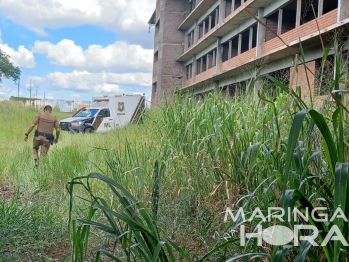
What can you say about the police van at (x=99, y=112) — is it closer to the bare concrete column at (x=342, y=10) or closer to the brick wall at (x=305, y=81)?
the bare concrete column at (x=342, y=10)

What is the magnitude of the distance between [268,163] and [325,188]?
0.57m

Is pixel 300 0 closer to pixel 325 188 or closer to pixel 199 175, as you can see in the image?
pixel 199 175

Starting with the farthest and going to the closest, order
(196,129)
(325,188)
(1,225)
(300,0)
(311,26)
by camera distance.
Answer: (300,0) < (311,26) < (196,129) < (1,225) < (325,188)

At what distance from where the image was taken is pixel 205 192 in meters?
3.04

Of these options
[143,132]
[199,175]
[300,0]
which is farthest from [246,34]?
[199,175]

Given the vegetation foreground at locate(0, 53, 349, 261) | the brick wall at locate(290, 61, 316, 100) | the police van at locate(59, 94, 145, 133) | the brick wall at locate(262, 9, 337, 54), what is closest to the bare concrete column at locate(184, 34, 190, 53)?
the police van at locate(59, 94, 145, 133)

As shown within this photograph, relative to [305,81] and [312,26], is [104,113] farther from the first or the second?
[305,81]

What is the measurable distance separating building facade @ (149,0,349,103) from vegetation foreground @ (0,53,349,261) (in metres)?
0.32

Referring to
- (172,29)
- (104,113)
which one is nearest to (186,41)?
(172,29)

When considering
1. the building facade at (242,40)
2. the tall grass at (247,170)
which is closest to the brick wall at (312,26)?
the building facade at (242,40)

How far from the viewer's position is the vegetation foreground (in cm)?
148

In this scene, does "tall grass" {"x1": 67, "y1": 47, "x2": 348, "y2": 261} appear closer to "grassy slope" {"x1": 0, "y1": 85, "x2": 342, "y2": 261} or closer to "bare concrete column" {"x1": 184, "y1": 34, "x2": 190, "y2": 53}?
"grassy slope" {"x1": 0, "y1": 85, "x2": 342, "y2": 261}

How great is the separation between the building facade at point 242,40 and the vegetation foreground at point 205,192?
12.6 inches

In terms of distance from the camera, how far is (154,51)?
39125mm
